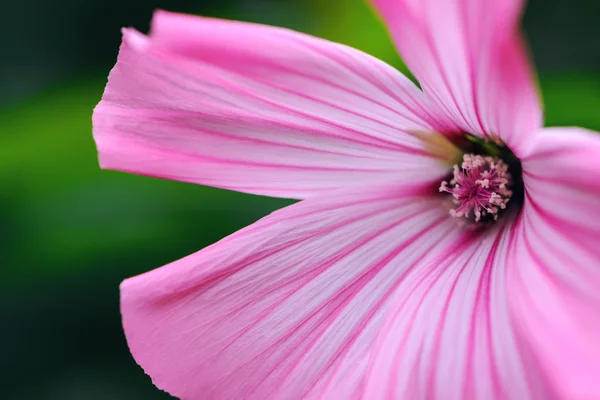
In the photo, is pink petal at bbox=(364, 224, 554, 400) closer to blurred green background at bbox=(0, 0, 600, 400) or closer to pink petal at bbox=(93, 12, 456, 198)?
pink petal at bbox=(93, 12, 456, 198)

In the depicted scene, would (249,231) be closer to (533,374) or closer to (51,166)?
(533,374)

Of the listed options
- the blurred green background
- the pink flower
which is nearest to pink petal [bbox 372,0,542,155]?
the pink flower

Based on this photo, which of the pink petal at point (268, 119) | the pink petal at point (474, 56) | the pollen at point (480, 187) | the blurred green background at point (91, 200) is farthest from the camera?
the blurred green background at point (91, 200)

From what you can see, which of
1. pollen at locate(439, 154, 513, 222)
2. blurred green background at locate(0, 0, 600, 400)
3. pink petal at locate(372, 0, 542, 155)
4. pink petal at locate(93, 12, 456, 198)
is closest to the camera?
pink petal at locate(372, 0, 542, 155)

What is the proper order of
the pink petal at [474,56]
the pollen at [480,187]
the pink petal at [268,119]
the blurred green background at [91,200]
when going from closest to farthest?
1. the pink petal at [474,56]
2. the pink petal at [268,119]
3. the pollen at [480,187]
4. the blurred green background at [91,200]

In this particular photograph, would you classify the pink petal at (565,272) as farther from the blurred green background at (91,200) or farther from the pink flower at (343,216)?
the blurred green background at (91,200)

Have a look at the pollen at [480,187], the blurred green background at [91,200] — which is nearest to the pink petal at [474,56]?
the pollen at [480,187]

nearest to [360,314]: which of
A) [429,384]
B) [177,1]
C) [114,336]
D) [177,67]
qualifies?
[429,384]
